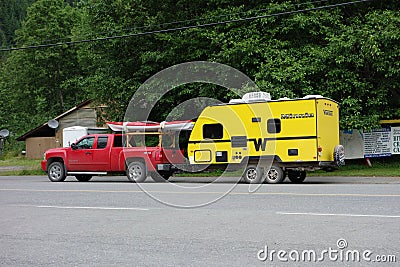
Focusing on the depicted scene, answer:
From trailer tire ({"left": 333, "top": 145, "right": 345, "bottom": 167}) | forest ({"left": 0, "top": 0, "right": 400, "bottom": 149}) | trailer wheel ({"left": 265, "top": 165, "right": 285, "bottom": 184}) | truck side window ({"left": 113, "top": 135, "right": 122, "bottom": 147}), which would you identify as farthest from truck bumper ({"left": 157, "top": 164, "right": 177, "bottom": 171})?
trailer tire ({"left": 333, "top": 145, "right": 345, "bottom": 167})

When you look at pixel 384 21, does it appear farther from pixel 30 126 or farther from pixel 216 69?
pixel 30 126

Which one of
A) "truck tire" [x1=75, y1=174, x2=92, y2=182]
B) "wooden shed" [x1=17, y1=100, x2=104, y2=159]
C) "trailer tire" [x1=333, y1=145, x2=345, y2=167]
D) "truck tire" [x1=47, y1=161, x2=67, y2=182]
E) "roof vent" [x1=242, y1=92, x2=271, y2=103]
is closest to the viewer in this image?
"trailer tire" [x1=333, y1=145, x2=345, y2=167]

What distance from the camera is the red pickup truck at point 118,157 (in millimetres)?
21688

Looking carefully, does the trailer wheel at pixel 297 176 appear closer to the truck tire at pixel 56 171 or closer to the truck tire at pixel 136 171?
the truck tire at pixel 136 171

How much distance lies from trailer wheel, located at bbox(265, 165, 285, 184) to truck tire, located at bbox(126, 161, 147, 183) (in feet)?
16.0

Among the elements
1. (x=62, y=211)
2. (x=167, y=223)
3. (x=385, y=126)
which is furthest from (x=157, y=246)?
Answer: (x=385, y=126)

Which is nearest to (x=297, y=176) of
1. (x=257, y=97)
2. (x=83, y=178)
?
(x=257, y=97)

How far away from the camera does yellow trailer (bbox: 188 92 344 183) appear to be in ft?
63.2

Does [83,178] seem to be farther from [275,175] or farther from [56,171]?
[275,175]

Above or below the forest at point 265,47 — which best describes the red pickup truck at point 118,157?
below

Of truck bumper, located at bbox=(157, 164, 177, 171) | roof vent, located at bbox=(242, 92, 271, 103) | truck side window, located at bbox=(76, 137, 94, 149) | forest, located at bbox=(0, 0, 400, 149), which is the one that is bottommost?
truck bumper, located at bbox=(157, 164, 177, 171)

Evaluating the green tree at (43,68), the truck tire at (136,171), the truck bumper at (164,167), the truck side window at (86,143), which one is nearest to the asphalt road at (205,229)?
the truck bumper at (164,167)

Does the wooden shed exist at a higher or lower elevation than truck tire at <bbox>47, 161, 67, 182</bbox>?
higher

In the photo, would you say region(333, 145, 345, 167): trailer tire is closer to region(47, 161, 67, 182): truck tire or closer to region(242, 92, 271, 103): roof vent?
region(242, 92, 271, 103): roof vent
